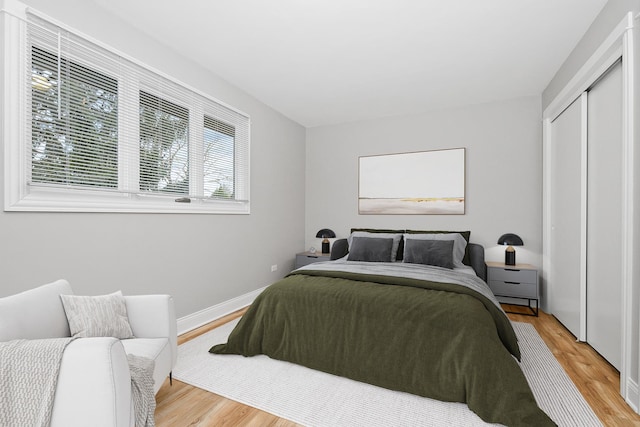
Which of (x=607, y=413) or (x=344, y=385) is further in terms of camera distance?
(x=344, y=385)

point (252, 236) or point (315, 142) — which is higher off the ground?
point (315, 142)

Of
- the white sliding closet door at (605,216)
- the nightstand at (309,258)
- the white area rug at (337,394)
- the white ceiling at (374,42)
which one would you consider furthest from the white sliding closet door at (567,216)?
the nightstand at (309,258)

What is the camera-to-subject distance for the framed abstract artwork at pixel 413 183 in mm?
4055

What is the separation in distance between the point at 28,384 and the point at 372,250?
3011mm

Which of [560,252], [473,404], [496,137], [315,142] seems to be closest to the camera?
[473,404]

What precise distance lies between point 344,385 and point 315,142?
3793 millimetres

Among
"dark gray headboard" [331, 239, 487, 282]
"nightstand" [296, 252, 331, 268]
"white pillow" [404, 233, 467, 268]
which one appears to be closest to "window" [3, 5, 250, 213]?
"nightstand" [296, 252, 331, 268]

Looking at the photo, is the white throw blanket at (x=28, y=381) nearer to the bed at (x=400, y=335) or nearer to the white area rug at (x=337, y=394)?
the white area rug at (x=337, y=394)

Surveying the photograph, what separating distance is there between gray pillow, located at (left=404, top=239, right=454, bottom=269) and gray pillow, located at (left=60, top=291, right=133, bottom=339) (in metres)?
2.70

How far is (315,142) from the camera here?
4980 mm

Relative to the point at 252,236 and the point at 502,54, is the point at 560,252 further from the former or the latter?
the point at 252,236

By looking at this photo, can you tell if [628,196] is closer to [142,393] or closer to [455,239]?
[455,239]

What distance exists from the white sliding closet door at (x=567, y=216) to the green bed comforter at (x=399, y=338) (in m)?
1.20

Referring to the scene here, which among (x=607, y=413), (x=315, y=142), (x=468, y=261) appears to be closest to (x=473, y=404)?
(x=607, y=413)
